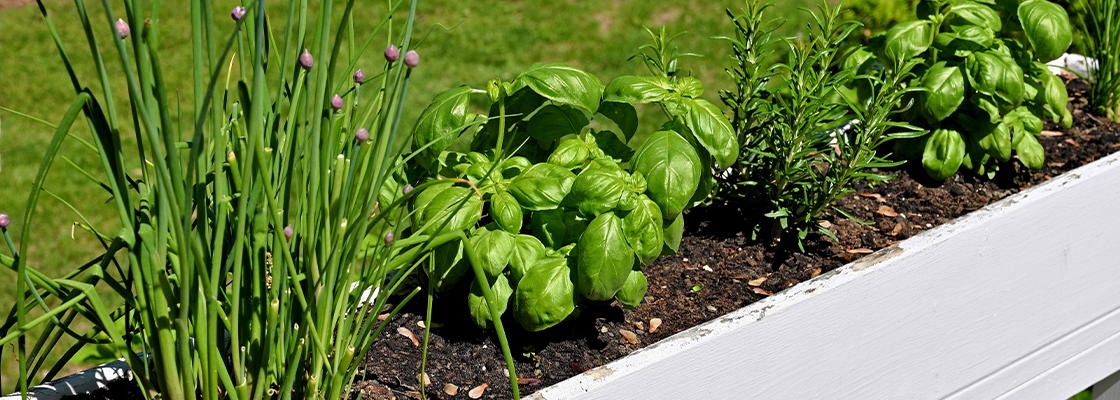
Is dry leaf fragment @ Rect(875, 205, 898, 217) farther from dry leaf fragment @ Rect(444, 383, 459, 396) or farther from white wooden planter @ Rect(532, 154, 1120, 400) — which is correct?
dry leaf fragment @ Rect(444, 383, 459, 396)

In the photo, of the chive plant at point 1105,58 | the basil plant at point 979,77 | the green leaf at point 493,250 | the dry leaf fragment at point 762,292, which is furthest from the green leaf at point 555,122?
the chive plant at point 1105,58

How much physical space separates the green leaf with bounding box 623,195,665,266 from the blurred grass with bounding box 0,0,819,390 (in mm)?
2427

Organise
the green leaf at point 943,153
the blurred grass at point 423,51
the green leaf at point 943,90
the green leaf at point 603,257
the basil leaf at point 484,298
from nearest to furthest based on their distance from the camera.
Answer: the green leaf at point 603,257
the basil leaf at point 484,298
the green leaf at point 943,90
the green leaf at point 943,153
the blurred grass at point 423,51

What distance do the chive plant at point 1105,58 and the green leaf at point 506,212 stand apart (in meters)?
1.70

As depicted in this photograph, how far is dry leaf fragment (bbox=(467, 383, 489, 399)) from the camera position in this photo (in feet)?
4.23

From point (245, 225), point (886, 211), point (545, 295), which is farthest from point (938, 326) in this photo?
point (245, 225)

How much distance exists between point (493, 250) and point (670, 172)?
295 mm

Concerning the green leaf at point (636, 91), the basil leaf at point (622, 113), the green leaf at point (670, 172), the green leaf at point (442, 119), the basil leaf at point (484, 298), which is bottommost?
the basil leaf at point (484, 298)

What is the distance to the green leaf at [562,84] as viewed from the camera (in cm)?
132

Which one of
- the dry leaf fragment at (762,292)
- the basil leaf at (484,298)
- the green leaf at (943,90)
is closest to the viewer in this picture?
the basil leaf at (484,298)

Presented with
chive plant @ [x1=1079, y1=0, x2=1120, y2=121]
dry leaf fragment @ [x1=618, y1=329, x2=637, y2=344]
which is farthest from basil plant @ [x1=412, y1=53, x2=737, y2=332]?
chive plant @ [x1=1079, y1=0, x2=1120, y2=121]

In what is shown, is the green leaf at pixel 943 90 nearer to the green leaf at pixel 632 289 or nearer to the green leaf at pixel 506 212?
the green leaf at pixel 632 289

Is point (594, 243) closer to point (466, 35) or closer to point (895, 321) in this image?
point (895, 321)

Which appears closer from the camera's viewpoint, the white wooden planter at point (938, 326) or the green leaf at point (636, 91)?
the white wooden planter at point (938, 326)
